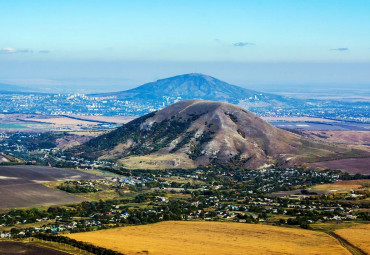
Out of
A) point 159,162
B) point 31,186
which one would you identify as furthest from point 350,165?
point 31,186

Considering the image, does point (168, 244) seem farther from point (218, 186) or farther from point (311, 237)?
point (218, 186)

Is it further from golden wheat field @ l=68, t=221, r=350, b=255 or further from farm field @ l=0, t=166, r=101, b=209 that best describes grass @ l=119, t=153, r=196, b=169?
golden wheat field @ l=68, t=221, r=350, b=255

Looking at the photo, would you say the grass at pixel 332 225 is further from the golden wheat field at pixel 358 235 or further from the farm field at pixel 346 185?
the farm field at pixel 346 185

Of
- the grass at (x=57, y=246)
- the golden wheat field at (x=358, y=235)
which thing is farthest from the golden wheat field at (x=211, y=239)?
the grass at (x=57, y=246)

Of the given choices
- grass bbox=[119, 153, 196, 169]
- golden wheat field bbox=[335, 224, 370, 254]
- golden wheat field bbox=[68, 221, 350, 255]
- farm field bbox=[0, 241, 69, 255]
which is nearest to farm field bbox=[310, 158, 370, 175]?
grass bbox=[119, 153, 196, 169]

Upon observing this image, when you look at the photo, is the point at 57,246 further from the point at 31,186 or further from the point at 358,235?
the point at 31,186

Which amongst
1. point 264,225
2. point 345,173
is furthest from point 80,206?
point 345,173
